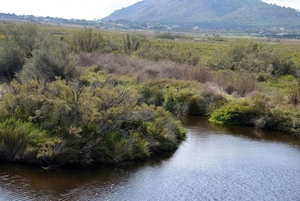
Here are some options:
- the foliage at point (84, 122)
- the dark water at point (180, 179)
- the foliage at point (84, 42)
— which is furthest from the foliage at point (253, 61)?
the foliage at point (84, 122)

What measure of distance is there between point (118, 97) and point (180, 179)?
7340 mm

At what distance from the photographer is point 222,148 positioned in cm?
3197

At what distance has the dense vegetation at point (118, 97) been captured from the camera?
82.5 ft

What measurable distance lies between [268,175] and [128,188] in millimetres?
9557

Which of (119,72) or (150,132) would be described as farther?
(119,72)

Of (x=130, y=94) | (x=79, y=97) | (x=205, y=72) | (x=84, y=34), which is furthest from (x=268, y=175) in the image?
(x=84, y=34)

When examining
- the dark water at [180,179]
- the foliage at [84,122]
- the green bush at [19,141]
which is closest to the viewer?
the dark water at [180,179]

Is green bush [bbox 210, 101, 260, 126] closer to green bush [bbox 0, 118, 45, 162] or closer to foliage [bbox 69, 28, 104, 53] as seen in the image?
green bush [bbox 0, 118, 45, 162]

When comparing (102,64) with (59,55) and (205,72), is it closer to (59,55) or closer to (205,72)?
(59,55)

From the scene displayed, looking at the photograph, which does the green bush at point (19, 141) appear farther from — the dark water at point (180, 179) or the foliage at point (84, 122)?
the dark water at point (180, 179)

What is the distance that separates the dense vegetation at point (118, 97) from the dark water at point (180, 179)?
125 centimetres

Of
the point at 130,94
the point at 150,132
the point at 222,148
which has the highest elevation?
the point at 130,94

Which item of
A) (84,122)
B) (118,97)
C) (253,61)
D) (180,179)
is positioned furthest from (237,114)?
(253,61)

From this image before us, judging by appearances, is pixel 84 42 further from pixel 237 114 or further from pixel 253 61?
pixel 237 114
